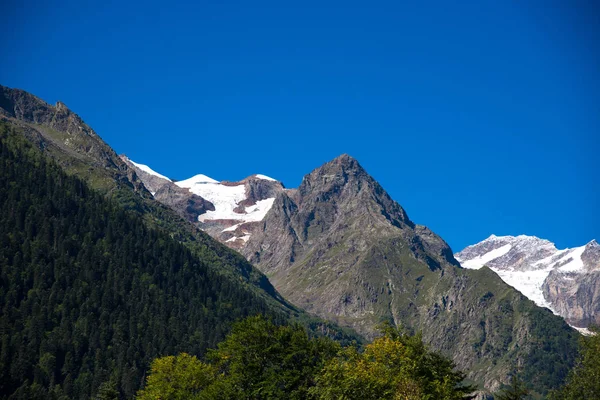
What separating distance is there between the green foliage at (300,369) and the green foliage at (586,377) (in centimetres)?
1565

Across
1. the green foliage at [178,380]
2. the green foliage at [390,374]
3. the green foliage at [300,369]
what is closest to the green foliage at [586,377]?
the green foliage at [390,374]

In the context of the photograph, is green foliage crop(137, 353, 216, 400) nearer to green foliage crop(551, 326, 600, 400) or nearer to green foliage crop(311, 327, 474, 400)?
green foliage crop(311, 327, 474, 400)

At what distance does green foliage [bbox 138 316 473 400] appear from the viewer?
90062 mm

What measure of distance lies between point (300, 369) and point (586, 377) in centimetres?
4362

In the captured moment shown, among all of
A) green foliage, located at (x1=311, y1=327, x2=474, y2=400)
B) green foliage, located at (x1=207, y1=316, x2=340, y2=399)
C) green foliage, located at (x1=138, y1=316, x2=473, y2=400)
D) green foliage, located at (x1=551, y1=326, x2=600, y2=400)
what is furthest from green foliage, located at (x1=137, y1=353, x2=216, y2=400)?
green foliage, located at (x1=551, y1=326, x2=600, y2=400)

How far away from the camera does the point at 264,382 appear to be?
339 feet

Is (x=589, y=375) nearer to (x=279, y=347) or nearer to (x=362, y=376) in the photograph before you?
(x=362, y=376)

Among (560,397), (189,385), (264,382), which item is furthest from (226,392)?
(560,397)

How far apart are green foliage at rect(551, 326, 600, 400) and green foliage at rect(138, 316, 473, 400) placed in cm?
1565

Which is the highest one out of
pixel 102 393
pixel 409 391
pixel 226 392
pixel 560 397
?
pixel 560 397

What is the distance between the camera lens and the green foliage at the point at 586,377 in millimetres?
100875

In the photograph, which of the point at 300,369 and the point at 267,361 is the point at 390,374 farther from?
the point at 267,361

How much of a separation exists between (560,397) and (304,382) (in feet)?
138

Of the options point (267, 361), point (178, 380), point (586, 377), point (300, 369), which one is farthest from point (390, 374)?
point (178, 380)
